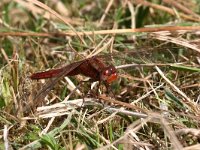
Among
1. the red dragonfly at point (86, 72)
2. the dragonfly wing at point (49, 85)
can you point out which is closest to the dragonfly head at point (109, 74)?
the red dragonfly at point (86, 72)

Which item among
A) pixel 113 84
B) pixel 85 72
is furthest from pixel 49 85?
pixel 113 84

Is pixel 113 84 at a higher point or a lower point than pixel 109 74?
lower

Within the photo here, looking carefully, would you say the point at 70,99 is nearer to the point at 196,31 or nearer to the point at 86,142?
the point at 86,142

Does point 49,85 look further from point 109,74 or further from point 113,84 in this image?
point 113,84

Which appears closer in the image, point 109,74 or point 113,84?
point 109,74

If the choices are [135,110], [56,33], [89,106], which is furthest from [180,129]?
[56,33]
